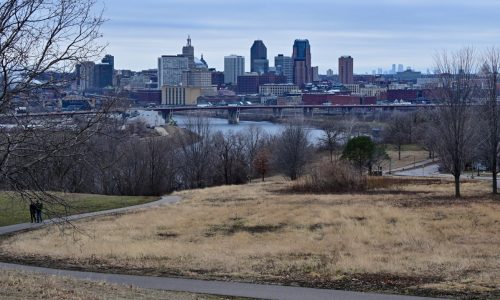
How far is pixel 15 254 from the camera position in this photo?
22.1 metres

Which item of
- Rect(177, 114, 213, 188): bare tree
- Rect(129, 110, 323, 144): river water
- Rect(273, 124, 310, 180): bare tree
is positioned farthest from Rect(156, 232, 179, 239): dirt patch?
Rect(129, 110, 323, 144): river water

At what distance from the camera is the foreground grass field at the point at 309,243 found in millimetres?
17031

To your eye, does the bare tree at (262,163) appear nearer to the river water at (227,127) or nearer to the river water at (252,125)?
the river water at (252,125)

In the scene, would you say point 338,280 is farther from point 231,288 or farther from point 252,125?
point 252,125

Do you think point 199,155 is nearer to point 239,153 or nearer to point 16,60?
point 239,153

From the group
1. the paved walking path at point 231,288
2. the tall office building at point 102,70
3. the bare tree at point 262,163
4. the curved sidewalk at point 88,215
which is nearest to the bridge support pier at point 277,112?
the bare tree at point 262,163

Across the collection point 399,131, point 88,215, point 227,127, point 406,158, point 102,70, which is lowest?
point 406,158

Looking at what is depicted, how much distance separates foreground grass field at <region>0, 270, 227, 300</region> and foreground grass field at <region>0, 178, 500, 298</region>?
3065 millimetres

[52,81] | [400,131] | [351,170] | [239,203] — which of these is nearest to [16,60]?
[52,81]

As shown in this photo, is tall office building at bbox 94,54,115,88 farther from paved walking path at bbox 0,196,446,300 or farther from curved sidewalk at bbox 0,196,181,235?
curved sidewalk at bbox 0,196,181,235

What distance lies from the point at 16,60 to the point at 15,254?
13029 millimetres

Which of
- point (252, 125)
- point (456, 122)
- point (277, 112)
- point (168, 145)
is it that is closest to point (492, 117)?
point (456, 122)

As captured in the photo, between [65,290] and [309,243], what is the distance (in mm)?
13556

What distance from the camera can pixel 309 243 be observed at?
2472 cm
